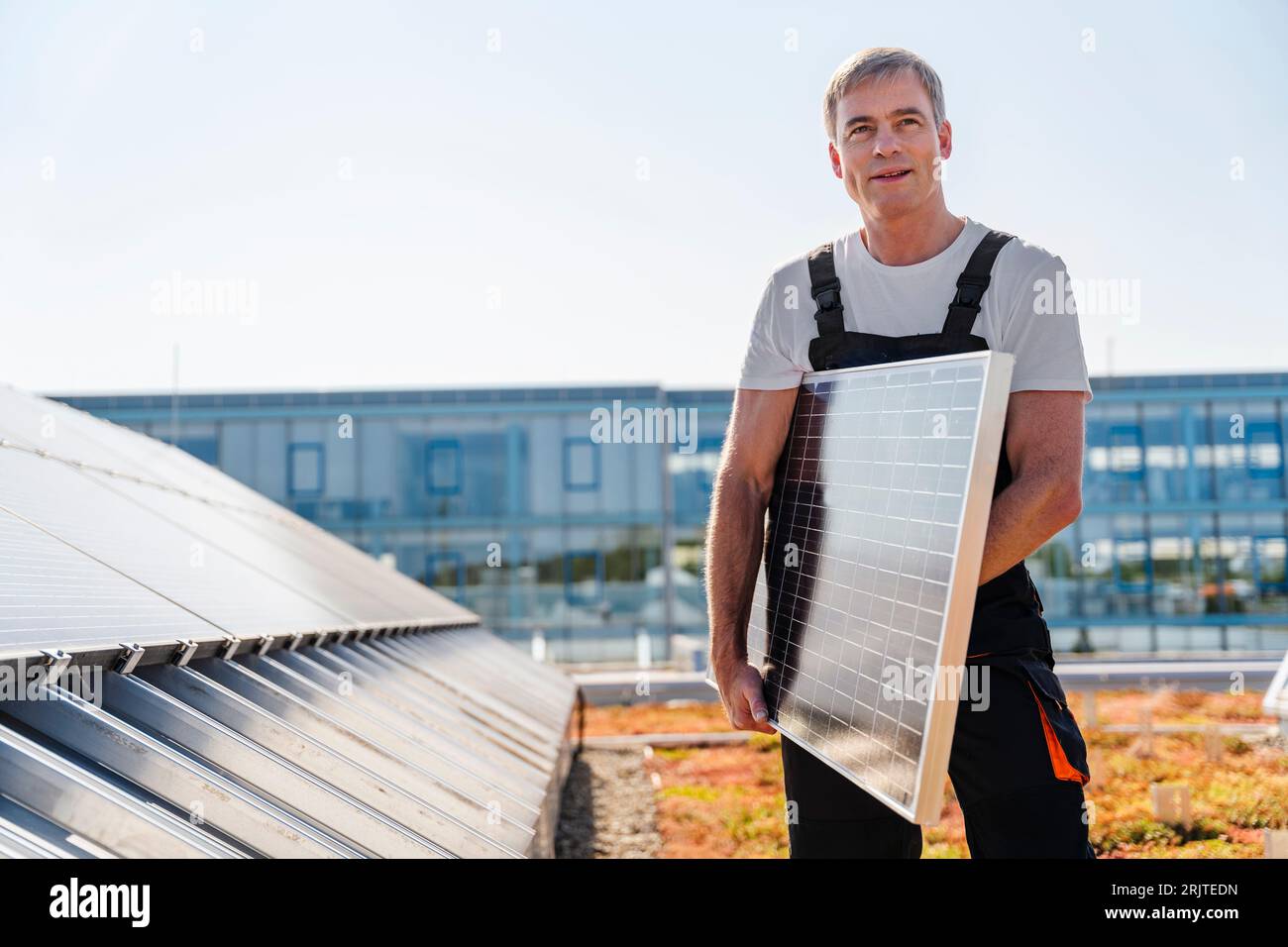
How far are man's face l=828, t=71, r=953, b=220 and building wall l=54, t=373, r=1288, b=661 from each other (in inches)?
985

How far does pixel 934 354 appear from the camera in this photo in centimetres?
254

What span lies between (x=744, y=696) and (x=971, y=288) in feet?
3.53

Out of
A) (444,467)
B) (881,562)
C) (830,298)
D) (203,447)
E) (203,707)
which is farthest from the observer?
(444,467)

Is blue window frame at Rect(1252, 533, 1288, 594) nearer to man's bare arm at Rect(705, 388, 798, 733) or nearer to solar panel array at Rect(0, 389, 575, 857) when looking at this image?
solar panel array at Rect(0, 389, 575, 857)

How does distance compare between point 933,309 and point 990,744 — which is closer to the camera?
point 990,744

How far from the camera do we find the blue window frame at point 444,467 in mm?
28062

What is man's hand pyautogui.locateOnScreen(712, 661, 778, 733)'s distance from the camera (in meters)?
2.79

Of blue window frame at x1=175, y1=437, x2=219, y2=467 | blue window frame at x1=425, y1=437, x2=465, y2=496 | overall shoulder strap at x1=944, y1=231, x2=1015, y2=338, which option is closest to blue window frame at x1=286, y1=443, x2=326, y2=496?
blue window frame at x1=175, y1=437, x2=219, y2=467

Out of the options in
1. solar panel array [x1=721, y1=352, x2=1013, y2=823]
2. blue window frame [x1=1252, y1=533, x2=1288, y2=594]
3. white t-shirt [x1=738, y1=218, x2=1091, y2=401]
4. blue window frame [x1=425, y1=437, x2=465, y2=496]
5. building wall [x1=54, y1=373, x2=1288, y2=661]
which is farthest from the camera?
blue window frame [x1=1252, y1=533, x2=1288, y2=594]

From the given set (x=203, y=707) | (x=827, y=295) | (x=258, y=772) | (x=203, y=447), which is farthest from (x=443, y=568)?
(x=827, y=295)

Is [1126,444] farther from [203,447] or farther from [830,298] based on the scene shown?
[830,298]

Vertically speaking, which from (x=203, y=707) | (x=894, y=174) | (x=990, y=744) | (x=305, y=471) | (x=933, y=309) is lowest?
(x=203, y=707)

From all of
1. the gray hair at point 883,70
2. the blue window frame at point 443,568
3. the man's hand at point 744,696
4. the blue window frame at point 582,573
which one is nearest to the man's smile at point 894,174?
the gray hair at point 883,70

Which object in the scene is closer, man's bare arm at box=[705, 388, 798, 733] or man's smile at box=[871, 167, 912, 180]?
man's smile at box=[871, 167, 912, 180]
